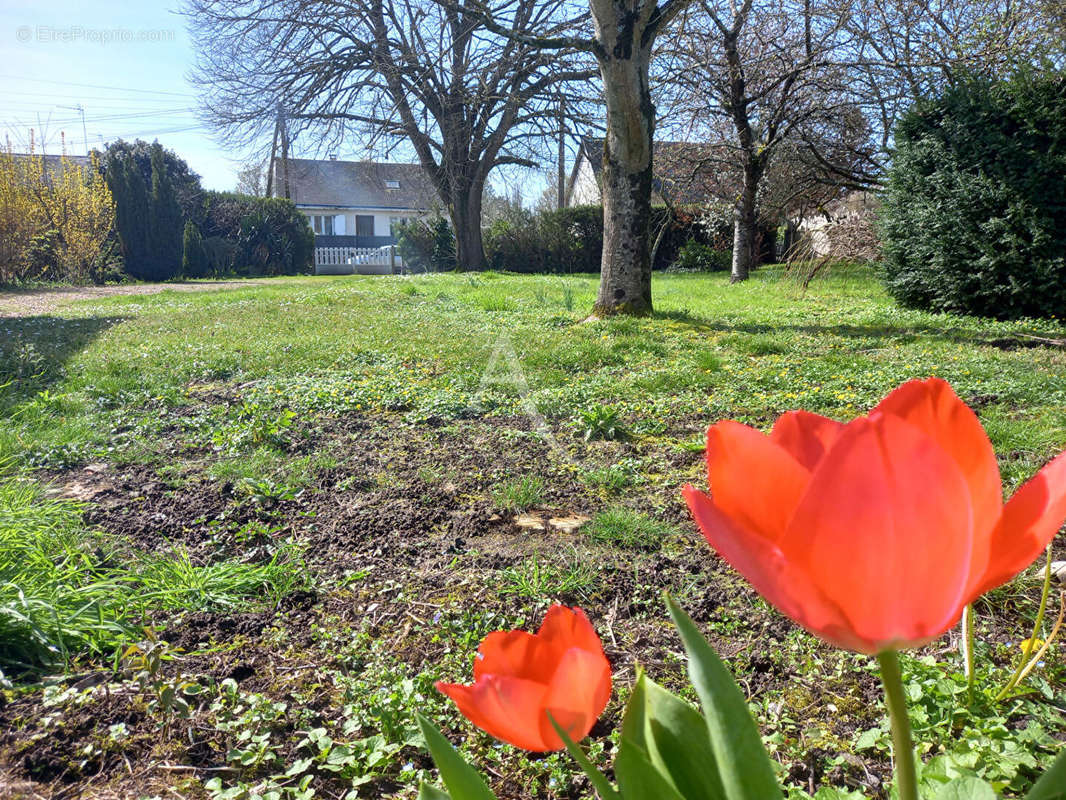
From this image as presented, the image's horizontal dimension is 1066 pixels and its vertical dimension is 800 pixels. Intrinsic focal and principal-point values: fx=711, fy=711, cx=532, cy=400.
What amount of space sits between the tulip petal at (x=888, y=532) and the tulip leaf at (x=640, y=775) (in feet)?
0.71

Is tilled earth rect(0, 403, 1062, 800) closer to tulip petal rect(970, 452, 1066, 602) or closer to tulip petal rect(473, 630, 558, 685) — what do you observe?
tulip petal rect(473, 630, 558, 685)

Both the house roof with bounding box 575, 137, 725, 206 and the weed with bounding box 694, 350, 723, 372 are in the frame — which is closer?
the weed with bounding box 694, 350, 723, 372

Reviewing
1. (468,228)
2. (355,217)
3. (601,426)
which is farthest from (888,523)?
(355,217)

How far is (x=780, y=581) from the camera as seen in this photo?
448 millimetres

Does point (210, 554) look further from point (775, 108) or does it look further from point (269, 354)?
point (775, 108)

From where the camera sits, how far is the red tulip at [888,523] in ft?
1.36

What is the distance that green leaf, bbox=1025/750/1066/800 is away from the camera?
0.49 m

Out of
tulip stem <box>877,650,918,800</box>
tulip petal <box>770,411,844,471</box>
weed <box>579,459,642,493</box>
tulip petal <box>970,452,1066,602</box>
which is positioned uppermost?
tulip petal <box>770,411,844,471</box>

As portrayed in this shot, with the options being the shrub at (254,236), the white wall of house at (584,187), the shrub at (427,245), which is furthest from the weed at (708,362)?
the white wall of house at (584,187)

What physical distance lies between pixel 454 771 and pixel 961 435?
1.56 feet

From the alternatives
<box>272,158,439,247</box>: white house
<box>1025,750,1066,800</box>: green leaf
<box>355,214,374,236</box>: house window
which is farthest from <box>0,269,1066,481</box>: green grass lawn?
<box>355,214,374,236</box>: house window

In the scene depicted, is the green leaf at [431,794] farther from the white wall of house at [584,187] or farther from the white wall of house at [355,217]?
the white wall of house at [355,217]

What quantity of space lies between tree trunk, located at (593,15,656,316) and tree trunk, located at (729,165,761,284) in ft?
22.1

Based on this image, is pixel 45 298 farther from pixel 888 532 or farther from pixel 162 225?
pixel 888 532
